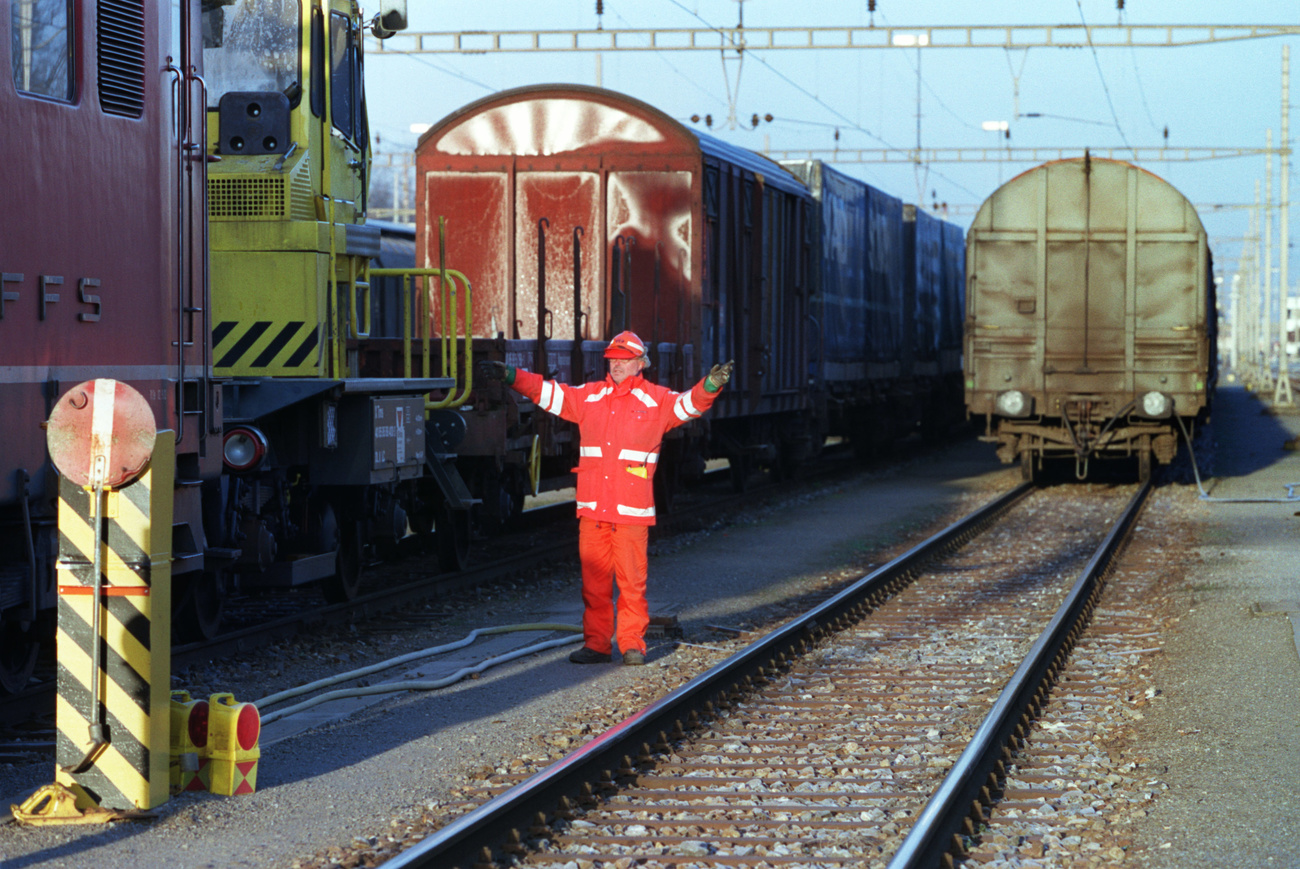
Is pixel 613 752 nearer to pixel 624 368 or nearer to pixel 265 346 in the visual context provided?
pixel 624 368

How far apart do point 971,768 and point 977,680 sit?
2505 mm

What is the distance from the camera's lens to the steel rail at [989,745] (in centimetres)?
518

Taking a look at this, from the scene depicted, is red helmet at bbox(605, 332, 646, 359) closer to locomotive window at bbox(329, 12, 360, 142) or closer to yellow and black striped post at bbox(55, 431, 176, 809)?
locomotive window at bbox(329, 12, 360, 142)

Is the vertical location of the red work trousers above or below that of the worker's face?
below

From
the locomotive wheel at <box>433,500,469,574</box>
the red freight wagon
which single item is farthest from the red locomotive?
the red freight wagon

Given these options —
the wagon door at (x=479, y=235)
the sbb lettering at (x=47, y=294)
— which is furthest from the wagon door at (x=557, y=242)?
the sbb lettering at (x=47, y=294)

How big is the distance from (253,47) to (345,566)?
3.30 metres

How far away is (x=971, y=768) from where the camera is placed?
19.6ft

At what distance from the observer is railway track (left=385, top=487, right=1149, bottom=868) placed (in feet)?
17.3

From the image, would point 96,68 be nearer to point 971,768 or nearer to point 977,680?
point 971,768

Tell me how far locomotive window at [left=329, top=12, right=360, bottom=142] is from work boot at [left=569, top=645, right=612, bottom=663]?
350cm

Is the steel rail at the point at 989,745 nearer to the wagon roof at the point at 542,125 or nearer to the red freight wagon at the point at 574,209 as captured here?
the red freight wagon at the point at 574,209

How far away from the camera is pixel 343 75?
9.61m

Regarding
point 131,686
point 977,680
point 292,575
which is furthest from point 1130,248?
point 131,686
